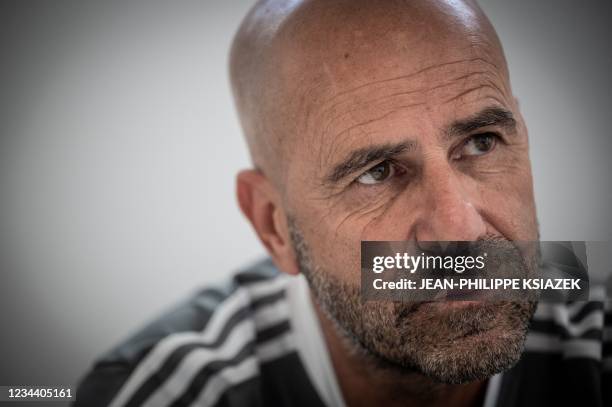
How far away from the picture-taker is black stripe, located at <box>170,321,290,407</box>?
3.87 ft

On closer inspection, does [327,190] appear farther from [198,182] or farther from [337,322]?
[198,182]

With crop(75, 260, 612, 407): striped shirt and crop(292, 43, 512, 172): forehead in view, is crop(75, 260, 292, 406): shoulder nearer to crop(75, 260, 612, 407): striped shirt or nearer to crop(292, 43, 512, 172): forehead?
crop(75, 260, 612, 407): striped shirt

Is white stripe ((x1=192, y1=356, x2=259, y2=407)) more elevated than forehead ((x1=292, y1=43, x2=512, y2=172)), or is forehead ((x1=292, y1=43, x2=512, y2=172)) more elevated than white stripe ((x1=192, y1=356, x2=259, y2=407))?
forehead ((x1=292, y1=43, x2=512, y2=172))

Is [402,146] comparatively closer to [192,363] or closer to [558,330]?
[558,330]

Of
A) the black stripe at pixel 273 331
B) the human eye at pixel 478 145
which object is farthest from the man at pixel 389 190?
the black stripe at pixel 273 331

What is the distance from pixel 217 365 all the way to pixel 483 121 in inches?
29.7

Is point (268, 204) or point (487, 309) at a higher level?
point (268, 204)

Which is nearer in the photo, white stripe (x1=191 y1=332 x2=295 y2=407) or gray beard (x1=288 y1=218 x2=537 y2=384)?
gray beard (x1=288 y1=218 x2=537 y2=384)

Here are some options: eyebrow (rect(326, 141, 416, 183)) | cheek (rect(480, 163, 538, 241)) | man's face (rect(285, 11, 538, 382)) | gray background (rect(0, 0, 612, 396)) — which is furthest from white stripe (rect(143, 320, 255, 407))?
cheek (rect(480, 163, 538, 241))

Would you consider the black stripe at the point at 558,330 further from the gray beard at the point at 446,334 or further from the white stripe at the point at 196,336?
the white stripe at the point at 196,336

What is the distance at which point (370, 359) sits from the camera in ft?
3.60

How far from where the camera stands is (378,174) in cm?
91

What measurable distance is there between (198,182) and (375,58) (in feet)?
2.66

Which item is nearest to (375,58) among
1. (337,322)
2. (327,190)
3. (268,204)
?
(327,190)
